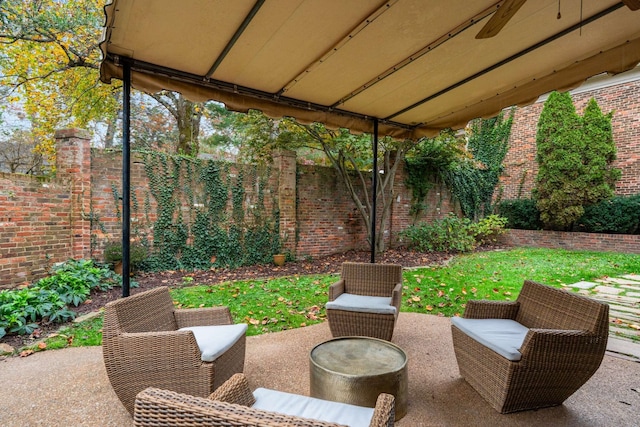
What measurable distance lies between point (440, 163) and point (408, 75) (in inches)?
262

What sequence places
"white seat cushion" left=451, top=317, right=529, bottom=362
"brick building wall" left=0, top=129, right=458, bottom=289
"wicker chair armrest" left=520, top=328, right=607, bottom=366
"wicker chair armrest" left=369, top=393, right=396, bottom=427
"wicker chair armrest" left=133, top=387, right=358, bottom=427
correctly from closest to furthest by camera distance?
1. "wicker chair armrest" left=133, top=387, right=358, bottom=427
2. "wicker chair armrest" left=369, top=393, right=396, bottom=427
3. "wicker chair armrest" left=520, top=328, right=607, bottom=366
4. "white seat cushion" left=451, top=317, right=529, bottom=362
5. "brick building wall" left=0, top=129, right=458, bottom=289

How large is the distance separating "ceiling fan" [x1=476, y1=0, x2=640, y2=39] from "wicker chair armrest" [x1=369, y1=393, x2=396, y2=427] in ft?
6.41

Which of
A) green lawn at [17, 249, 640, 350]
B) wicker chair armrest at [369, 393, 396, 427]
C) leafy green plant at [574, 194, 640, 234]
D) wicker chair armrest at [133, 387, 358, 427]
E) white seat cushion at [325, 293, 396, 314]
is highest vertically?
leafy green plant at [574, 194, 640, 234]

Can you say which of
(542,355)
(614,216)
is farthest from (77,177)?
(614,216)

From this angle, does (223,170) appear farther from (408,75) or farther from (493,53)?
(493,53)

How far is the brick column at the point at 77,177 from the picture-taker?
5.00m

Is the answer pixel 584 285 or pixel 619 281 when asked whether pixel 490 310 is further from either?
pixel 619 281

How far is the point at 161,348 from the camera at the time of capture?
1.89 metres

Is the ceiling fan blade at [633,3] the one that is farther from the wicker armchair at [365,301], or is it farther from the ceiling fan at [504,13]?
the wicker armchair at [365,301]

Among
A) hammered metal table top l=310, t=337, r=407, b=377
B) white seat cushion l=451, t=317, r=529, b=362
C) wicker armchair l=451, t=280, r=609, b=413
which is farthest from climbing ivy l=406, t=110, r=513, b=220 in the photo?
hammered metal table top l=310, t=337, r=407, b=377

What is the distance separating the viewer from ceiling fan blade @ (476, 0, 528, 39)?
66.5 inches

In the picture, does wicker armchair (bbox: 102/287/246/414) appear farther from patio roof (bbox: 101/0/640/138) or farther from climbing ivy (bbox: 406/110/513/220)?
climbing ivy (bbox: 406/110/513/220)

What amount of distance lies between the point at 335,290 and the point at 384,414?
2366mm

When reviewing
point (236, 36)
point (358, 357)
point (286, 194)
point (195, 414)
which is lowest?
point (358, 357)
